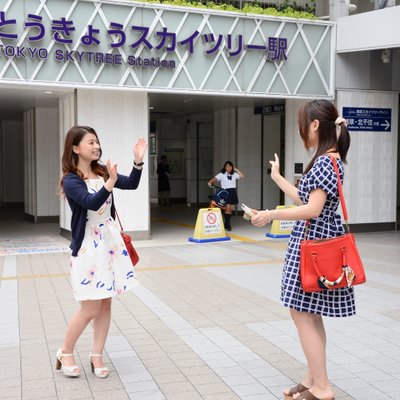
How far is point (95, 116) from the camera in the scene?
11414 mm

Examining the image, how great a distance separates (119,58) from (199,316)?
20.3ft

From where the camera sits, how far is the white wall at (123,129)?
448 inches

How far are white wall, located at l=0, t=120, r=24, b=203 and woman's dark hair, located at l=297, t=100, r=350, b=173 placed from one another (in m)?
18.4

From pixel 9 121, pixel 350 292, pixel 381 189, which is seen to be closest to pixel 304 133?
pixel 350 292

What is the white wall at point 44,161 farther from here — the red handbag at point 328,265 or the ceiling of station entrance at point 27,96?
the red handbag at point 328,265

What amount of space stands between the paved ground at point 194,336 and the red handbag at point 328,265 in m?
0.99

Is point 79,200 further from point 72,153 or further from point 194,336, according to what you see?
point 194,336

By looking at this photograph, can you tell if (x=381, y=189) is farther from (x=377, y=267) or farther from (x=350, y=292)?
(x=350, y=292)

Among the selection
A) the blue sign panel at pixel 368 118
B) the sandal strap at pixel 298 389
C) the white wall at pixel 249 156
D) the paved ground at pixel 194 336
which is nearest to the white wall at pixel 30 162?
the white wall at pixel 249 156

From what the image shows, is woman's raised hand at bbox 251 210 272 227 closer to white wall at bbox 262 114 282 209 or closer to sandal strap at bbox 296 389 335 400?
sandal strap at bbox 296 389 335 400

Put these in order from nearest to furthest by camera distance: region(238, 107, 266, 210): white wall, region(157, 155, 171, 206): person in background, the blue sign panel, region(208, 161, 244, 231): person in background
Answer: the blue sign panel < region(208, 161, 244, 231): person in background < region(238, 107, 266, 210): white wall < region(157, 155, 171, 206): person in background

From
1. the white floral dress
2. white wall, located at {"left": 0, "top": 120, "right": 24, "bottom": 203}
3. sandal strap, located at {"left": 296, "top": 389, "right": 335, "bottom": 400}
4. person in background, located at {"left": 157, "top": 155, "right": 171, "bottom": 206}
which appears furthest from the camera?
white wall, located at {"left": 0, "top": 120, "right": 24, "bottom": 203}

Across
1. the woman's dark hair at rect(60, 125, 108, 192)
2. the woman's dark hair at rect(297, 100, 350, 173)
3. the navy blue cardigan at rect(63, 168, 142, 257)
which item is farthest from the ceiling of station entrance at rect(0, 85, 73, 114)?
the woman's dark hair at rect(297, 100, 350, 173)

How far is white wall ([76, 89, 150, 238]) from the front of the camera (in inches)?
448
